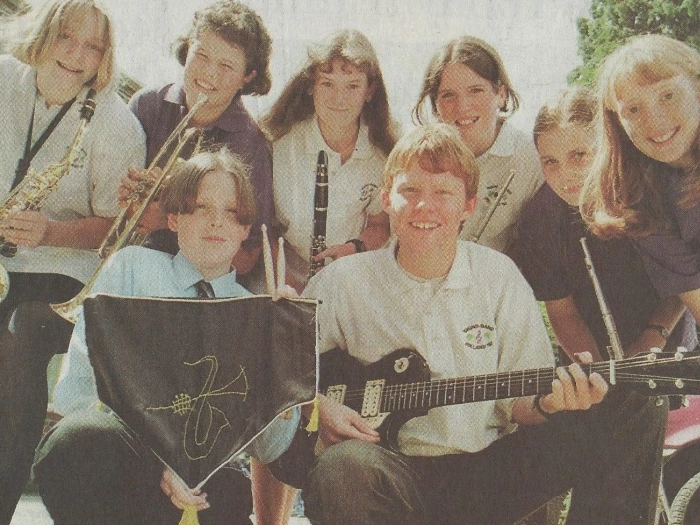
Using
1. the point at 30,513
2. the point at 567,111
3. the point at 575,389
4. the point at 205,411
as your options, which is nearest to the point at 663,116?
the point at 567,111

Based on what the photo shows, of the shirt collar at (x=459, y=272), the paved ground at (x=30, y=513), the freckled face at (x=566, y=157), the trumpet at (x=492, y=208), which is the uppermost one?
the freckled face at (x=566, y=157)

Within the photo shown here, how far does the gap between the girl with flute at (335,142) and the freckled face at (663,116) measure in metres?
0.67

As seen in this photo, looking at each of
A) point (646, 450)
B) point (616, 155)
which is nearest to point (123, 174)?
point (616, 155)

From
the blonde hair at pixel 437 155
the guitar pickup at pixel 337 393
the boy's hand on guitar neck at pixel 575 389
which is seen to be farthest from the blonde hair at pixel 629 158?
the guitar pickup at pixel 337 393

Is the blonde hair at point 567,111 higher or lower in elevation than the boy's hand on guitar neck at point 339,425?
higher

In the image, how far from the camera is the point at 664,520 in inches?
97.5

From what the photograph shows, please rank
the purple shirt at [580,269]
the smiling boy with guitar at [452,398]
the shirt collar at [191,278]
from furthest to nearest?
the purple shirt at [580,269] < the shirt collar at [191,278] < the smiling boy with guitar at [452,398]

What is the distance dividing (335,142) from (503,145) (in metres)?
0.50

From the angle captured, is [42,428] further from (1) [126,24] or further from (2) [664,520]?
(2) [664,520]

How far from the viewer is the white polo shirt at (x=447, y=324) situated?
2436 millimetres

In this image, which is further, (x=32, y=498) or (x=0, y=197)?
(x=0, y=197)

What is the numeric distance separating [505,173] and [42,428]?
4.87 feet

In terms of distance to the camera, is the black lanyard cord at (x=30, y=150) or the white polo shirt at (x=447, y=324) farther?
the black lanyard cord at (x=30, y=150)

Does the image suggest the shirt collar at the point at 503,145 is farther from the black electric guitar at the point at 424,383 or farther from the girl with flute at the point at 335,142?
the black electric guitar at the point at 424,383
